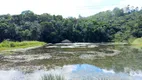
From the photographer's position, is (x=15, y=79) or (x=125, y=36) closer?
(x=15, y=79)

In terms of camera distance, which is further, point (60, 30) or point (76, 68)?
point (60, 30)

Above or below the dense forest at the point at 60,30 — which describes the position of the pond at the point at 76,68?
below

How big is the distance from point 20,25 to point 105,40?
22.1m

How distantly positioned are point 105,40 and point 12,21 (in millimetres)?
24647

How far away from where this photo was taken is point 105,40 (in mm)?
59812

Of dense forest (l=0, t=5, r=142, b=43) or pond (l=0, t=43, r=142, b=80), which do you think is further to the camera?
dense forest (l=0, t=5, r=142, b=43)

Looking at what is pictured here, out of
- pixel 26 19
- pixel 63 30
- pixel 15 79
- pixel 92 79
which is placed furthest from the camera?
pixel 26 19

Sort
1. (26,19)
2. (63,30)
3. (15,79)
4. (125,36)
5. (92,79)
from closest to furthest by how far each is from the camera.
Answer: (92,79) → (15,79) → (125,36) → (63,30) → (26,19)

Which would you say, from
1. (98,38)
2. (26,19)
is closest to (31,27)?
(26,19)

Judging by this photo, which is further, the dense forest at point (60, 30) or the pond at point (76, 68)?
the dense forest at point (60, 30)

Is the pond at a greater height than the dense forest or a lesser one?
lesser

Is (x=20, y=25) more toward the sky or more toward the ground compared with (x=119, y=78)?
more toward the sky

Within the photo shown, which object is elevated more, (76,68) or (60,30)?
(60,30)

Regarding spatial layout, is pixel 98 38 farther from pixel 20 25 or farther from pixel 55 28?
pixel 20 25
